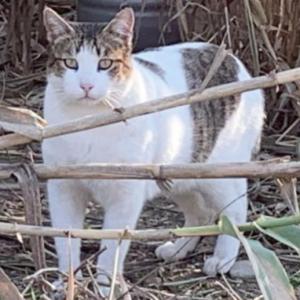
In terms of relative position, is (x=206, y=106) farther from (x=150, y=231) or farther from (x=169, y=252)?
(x=150, y=231)

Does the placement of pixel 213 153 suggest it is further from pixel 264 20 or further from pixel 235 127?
pixel 264 20

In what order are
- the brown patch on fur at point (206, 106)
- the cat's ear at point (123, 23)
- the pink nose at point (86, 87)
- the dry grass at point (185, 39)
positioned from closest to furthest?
1. the pink nose at point (86, 87)
2. the cat's ear at point (123, 23)
3. the dry grass at point (185, 39)
4. the brown patch on fur at point (206, 106)

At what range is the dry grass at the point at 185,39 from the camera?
281 centimetres

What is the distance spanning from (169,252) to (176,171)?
58.0 inches

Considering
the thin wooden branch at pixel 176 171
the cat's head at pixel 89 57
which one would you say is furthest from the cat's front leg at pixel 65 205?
the thin wooden branch at pixel 176 171

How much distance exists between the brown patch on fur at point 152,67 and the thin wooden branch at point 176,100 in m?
1.31

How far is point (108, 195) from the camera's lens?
2699mm

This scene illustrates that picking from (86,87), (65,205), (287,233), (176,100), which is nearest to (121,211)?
(65,205)

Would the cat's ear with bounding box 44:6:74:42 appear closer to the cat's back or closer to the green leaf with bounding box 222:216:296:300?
the cat's back

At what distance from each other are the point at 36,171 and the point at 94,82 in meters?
0.99

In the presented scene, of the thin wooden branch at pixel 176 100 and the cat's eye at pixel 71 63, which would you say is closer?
the thin wooden branch at pixel 176 100

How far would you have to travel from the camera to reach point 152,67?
294 cm

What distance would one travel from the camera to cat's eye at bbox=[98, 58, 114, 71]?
105 inches

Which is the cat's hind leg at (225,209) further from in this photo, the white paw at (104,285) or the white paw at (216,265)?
the white paw at (104,285)
